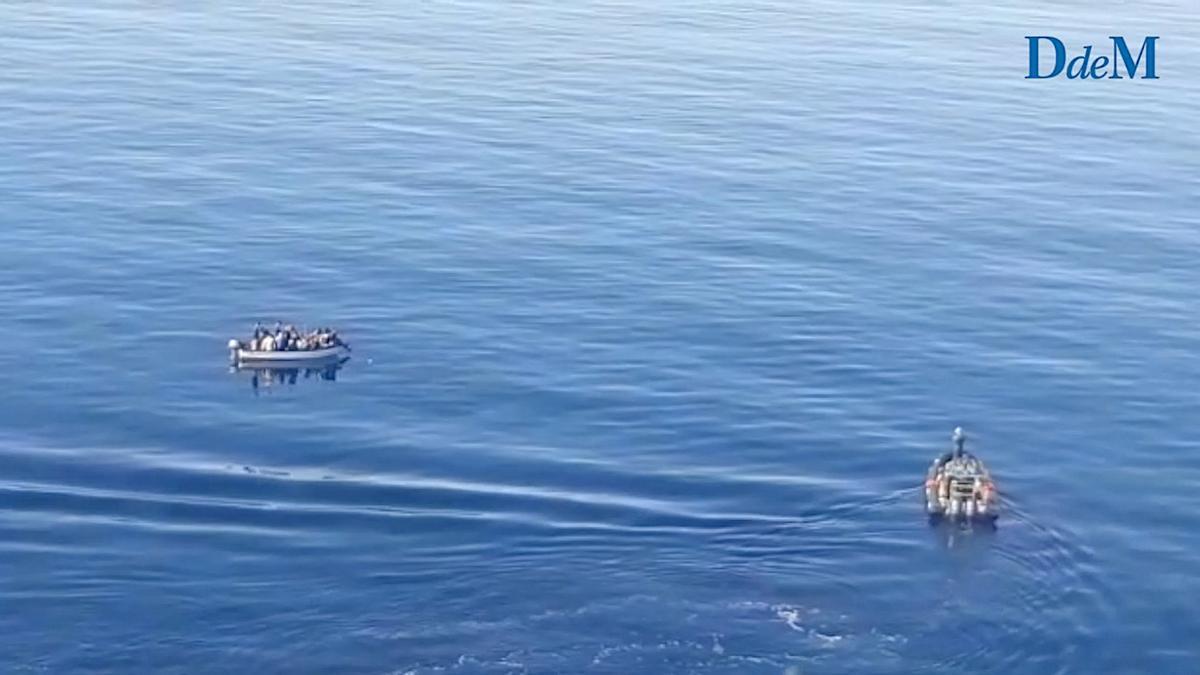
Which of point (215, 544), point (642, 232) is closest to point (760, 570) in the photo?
point (215, 544)

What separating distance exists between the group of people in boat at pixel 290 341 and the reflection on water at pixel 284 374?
1.28 m

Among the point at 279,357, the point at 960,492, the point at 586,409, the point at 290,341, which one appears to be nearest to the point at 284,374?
the point at 279,357

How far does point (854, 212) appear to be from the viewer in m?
180

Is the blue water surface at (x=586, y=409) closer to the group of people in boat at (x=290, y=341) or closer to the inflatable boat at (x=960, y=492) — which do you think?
the inflatable boat at (x=960, y=492)

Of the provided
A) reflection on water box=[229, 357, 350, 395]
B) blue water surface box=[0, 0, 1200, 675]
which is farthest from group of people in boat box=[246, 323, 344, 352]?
blue water surface box=[0, 0, 1200, 675]

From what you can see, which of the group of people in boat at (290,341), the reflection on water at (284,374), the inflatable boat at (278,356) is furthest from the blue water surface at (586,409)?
the group of people in boat at (290,341)

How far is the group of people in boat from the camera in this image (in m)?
139

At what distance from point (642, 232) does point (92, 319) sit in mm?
46729

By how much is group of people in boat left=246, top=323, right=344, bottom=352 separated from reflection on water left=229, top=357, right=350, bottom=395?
128cm

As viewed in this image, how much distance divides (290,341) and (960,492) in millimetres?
47763

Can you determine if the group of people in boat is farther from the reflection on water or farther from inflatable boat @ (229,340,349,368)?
the reflection on water

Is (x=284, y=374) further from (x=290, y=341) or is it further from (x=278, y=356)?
(x=290, y=341)

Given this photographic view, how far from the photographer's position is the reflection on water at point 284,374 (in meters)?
137

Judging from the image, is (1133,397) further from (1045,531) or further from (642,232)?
(642,232)
